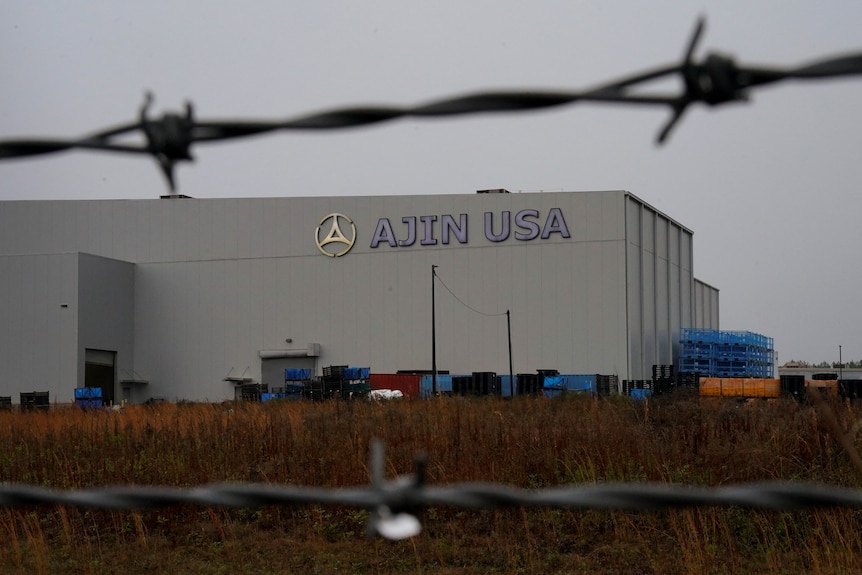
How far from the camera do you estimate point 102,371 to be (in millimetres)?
41719

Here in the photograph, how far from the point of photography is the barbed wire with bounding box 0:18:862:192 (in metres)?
1.79

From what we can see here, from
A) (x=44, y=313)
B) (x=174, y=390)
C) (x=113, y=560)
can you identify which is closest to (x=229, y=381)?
(x=174, y=390)

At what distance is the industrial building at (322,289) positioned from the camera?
38.7 m

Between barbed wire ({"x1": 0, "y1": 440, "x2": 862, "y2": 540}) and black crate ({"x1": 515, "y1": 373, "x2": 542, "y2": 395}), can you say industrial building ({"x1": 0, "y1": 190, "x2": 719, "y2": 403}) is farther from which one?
barbed wire ({"x1": 0, "y1": 440, "x2": 862, "y2": 540})

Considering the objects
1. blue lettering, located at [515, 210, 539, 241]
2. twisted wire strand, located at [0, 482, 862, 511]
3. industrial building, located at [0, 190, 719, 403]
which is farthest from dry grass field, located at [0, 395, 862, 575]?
blue lettering, located at [515, 210, 539, 241]

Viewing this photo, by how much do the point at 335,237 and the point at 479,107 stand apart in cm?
4000

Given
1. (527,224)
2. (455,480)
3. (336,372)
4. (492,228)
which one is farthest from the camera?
(492,228)

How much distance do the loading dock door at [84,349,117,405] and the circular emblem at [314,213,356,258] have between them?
10.9 metres

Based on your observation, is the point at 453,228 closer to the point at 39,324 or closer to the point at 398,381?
the point at 398,381

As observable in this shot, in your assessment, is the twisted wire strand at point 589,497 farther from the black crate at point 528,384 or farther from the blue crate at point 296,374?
the blue crate at point 296,374

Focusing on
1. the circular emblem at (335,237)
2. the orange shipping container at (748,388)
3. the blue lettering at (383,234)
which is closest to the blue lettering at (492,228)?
the blue lettering at (383,234)

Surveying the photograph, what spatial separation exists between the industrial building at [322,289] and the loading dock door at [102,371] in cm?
9

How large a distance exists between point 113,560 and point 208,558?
0.98 m

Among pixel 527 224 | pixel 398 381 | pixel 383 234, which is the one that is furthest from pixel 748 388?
pixel 383 234
